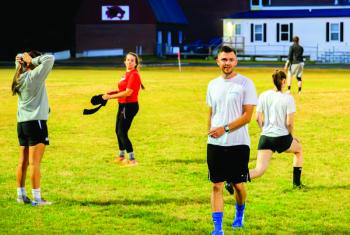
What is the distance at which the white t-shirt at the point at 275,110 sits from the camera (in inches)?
438

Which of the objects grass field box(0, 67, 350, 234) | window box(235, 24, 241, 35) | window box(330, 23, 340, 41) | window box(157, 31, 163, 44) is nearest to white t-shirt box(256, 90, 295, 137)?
grass field box(0, 67, 350, 234)

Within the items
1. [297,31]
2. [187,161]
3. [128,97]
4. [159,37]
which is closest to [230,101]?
[128,97]

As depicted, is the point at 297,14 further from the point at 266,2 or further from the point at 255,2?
the point at 255,2

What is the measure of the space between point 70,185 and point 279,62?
5010cm

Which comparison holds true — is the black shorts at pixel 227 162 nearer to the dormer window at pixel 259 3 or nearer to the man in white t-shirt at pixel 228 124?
the man in white t-shirt at pixel 228 124

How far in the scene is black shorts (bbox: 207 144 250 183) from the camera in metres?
8.70

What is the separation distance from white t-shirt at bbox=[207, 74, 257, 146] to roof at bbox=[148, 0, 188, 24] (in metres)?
69.4

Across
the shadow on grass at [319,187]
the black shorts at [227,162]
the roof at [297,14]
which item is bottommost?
the shadow on grass at [319,187]

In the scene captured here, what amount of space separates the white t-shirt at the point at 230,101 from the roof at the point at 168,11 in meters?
69.4

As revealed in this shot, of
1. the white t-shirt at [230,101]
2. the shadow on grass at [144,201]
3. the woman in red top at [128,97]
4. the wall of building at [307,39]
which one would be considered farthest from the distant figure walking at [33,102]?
the wall of building at [307,39]

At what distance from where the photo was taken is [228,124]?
8.56m

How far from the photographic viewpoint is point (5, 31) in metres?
71.3

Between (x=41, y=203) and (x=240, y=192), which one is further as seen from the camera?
(x=41, y=203)

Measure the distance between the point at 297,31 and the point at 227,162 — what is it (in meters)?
56.7
